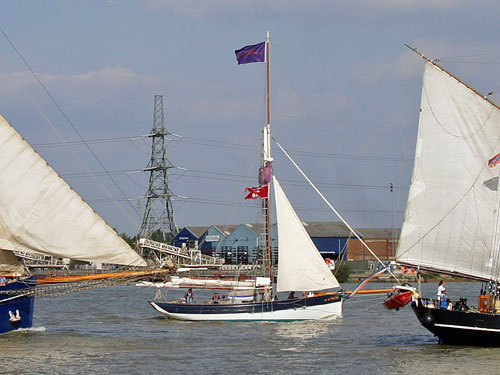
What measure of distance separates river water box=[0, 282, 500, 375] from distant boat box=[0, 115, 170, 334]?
4.53 metres

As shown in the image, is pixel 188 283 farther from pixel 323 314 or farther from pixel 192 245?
pixel 192 245

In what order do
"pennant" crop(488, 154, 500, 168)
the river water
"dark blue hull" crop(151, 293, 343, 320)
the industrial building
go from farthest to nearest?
the industrial building < "dark blue hull" crop(151, 293, 343, 320) < "pennant" crop(488, 154, 500, 168) < the river water

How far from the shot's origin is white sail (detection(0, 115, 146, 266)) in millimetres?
40062

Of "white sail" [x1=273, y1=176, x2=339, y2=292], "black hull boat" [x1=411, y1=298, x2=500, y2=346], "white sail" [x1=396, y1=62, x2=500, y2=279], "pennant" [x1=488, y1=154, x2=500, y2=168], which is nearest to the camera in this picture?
"black hull boat" [x1=411, y1=298, x2=500, y2=346]

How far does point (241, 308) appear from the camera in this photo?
56188 mm

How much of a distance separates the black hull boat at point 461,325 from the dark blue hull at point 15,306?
61.2 ft

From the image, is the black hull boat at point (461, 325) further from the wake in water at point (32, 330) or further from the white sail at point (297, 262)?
the wake in water at point (32, 330)

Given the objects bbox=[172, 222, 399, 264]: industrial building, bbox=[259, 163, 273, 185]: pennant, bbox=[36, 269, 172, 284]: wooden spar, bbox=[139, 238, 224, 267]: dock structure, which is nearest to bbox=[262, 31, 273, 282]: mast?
bbox=[259, 163, 273, 185]: pennant

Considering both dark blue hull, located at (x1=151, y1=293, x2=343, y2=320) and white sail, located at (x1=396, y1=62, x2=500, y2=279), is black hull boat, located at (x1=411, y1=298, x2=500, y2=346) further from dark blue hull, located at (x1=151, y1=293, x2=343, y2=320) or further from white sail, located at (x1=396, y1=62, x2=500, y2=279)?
dark blue hull, located at (x1=151, y1=293, x2=343, y2=320)

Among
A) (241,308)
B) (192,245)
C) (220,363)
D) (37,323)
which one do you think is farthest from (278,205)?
(192,245)

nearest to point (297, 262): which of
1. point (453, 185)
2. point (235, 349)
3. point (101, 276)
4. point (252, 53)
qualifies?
point (235, 349)

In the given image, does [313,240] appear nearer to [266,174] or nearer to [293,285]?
[266,174]

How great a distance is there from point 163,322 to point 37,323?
7.77 metres

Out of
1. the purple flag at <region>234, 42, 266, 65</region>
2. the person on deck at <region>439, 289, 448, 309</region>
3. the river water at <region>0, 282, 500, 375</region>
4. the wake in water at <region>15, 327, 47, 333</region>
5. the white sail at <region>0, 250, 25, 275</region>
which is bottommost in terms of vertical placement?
the river water at <region>0, 282, 500, 375</region>
